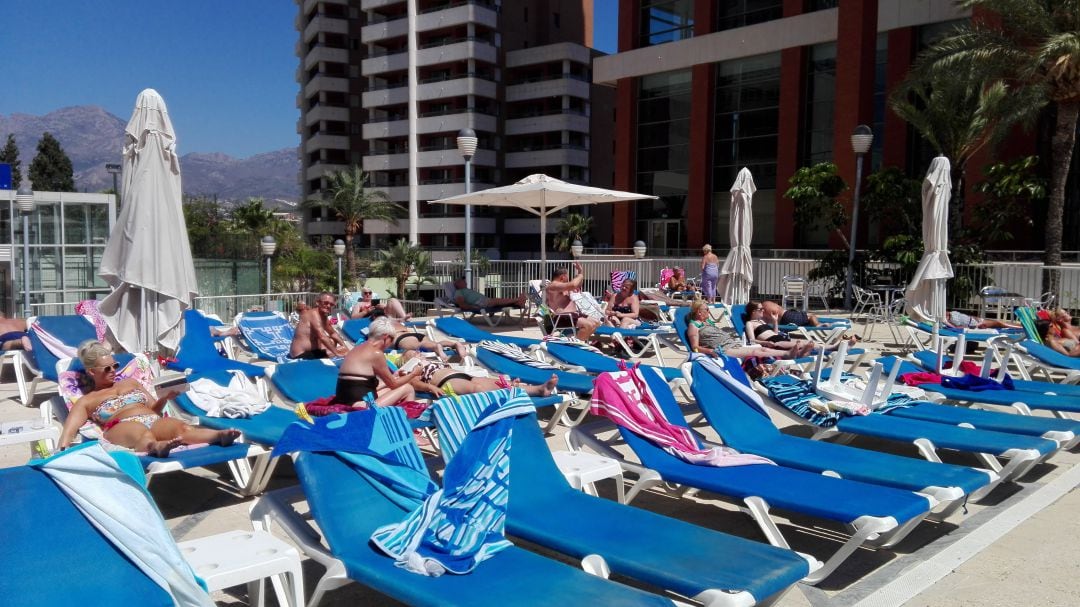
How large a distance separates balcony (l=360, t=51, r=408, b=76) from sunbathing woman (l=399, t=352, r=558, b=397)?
45.9 metres

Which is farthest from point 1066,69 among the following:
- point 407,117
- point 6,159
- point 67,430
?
point 6,159

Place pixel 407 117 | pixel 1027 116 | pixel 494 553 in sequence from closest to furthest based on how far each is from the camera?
1. pixel 494 553
2. pixel 1027 116
3. pixel 407 117

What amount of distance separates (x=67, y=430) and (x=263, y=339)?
4.40m

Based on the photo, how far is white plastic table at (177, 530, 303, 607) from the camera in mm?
2680

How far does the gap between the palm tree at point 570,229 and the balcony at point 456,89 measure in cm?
1125

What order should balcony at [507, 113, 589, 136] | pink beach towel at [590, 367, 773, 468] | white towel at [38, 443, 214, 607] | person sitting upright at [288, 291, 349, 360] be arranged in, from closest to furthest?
1. white towel at [38, 443, 214, 607]
2. pink beach towel at [590, 367, 773, 468]
3. person sitting upright at [288, 291, 349, 360]
4. balcony at [507, 113, 589, 136]

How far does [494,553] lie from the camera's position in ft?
10.3

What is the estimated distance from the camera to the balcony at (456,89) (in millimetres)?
47031

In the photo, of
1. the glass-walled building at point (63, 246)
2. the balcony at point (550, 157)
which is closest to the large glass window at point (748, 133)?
the glass-walled building at point (63, 246)

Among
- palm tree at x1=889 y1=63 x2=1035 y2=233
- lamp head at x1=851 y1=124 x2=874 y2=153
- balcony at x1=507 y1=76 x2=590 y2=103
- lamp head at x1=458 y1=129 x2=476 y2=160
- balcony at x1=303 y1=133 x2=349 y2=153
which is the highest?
balcony at x1=507 y1=76 x2=590 y2=103

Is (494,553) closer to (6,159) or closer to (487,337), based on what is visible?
(487,337)

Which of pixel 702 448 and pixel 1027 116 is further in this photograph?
pixel 1027 116

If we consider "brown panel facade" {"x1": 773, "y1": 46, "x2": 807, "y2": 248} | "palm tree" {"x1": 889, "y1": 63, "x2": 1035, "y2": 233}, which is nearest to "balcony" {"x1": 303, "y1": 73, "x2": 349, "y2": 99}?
"brown panel facade" {"x1": 773, "y1": 46, "x2": 807, "y2": 248}

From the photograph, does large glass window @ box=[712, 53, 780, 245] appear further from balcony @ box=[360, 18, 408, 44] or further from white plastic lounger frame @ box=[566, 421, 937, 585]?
balcony @ box=[360, 18, 408, 44]
